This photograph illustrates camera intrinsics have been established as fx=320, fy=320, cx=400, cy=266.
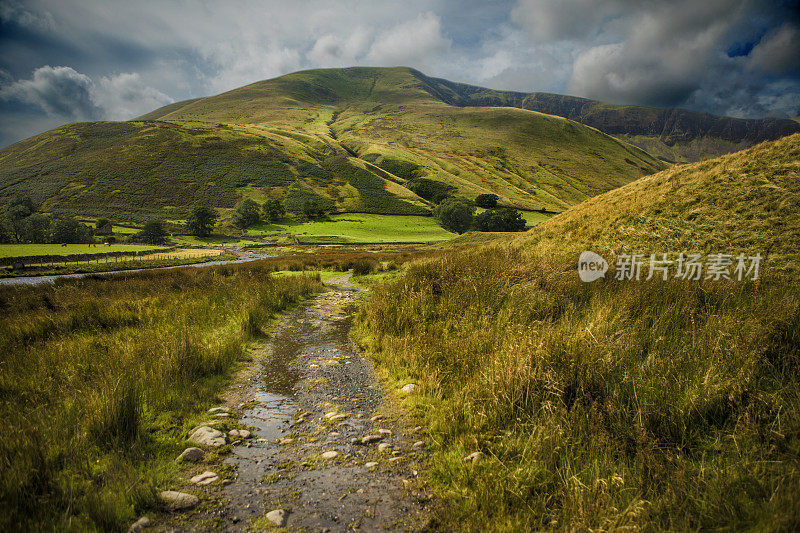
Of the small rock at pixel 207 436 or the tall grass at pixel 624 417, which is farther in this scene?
the small rock at pixel 207 436

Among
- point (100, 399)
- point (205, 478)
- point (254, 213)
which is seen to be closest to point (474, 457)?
point (205, 478)

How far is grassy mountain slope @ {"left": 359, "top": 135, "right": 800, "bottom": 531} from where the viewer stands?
2.64m

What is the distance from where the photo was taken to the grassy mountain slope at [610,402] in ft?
8.66

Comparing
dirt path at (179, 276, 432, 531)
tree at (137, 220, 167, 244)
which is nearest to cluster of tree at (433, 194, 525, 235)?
tree at (137, 220, 167, 244)

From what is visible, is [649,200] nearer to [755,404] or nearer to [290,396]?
[755,404]

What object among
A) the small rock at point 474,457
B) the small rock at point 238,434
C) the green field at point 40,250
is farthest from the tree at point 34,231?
the small rock at point 474,457

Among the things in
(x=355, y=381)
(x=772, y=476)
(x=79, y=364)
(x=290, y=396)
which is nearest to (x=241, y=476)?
(x=290, y=396)

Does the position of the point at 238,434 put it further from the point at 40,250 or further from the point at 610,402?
the point at 40,250

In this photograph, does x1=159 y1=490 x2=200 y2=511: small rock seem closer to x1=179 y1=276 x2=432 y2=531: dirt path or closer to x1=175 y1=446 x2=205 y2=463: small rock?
x1=179 y1=276 x2=432 y2=531: dirt path

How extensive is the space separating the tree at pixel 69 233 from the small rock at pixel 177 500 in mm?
94857

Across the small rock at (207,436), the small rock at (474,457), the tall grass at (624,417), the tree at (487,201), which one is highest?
the tree at (487,201)

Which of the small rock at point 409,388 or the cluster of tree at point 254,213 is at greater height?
the cluster of tree at point 254,213

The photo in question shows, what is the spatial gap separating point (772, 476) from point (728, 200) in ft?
41.6

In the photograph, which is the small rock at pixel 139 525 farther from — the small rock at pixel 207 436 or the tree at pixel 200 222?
the tree at pixel 200 222
